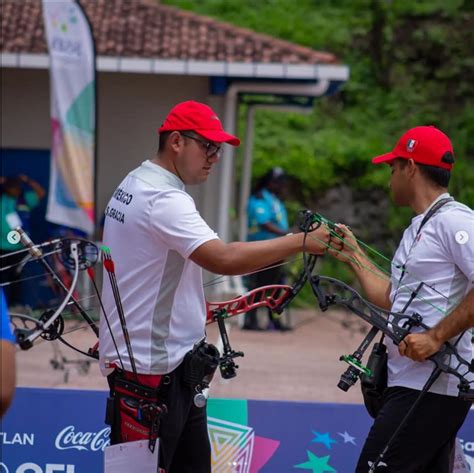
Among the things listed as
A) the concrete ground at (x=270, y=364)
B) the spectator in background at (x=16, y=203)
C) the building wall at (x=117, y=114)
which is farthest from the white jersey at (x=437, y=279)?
the building wall at (x=117, y=114)

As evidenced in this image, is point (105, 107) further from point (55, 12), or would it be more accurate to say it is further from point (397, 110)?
point (397, 110)

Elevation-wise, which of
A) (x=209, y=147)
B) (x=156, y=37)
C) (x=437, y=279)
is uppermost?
(x=156, y=37)

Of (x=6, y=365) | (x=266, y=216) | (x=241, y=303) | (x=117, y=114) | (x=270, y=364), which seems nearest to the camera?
(x=6, y=365)

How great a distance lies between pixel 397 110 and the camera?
64.1 feet

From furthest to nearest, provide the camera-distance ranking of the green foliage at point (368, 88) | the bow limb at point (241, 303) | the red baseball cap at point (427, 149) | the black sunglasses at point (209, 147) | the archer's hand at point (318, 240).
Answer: the green foliage at point (368, 88), the bow limb at point (241, 303), the red baseball cap at point (427, 149), the black sunglasses at point (209, 147), the archer's hand at point (318, 240)

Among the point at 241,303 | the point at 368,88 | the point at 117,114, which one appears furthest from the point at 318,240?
the point at 368,88

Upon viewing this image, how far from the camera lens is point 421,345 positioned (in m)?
4.11

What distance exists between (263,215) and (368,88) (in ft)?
27.8

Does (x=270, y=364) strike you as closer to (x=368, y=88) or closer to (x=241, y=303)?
(x=241, y=303)

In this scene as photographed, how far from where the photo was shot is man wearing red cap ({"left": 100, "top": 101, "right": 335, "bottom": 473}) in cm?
395

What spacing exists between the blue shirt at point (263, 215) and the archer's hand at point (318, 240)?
341 inches

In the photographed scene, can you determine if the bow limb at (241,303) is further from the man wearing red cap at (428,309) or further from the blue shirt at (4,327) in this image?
the blue shirt at (4,327)

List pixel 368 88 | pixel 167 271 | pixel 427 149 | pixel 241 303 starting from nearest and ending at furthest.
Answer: pixel 167 271 < pixel 427 149 < pixel 241 303 < pixel 368 88

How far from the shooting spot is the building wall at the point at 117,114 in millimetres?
13984
